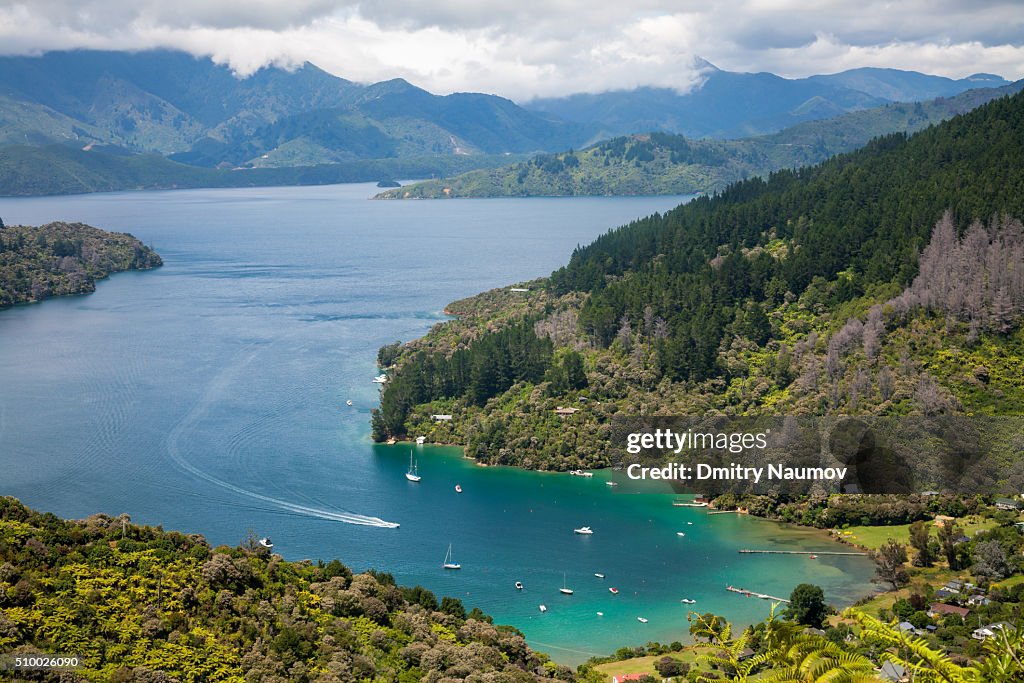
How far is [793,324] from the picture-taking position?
74188mm

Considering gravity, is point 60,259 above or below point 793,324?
above

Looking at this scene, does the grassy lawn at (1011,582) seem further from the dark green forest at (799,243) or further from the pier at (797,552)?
the dark green forest at (799,243)

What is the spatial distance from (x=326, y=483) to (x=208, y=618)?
93.9 feet

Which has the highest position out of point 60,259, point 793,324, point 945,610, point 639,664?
point 60,259

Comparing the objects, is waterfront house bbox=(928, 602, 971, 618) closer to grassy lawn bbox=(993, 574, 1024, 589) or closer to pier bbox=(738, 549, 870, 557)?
grassy lawn bbox=(993, 574, 1024, 589)

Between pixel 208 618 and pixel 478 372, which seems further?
pixel 478 372

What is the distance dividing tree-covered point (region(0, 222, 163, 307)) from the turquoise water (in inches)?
633

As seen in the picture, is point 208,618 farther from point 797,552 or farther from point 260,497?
point 797,552

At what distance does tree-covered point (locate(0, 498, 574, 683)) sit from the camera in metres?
29.8

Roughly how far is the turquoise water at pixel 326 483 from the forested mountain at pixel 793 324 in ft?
19.6

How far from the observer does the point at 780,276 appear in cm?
7950

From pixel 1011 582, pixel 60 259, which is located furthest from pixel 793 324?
pixel 60 259

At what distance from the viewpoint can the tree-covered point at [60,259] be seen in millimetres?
128875

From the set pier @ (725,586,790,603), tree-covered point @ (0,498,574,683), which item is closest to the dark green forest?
pier @ (725,586,790,603)
